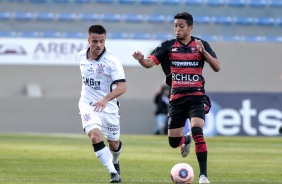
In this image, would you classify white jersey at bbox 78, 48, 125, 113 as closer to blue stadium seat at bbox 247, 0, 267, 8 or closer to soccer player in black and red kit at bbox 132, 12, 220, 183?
soccer player in black and red kit at bbox 132, 12, 220, 183

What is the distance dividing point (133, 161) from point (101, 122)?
14.9 feet

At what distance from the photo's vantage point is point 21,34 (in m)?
28.4

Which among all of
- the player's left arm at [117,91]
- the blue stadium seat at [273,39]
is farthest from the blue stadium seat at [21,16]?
the player's left arm at [117,91]

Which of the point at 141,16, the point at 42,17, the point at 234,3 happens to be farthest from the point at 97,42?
the point at 234,3

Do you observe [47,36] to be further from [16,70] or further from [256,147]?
[256,147]

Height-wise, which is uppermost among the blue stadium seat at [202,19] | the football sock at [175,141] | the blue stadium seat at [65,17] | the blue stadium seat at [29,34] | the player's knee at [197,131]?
the player's knee at [197,131]

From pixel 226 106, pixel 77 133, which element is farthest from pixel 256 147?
pixel 77 133

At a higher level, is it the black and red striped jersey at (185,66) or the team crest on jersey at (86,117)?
the black and red striped jersey at (185,66)

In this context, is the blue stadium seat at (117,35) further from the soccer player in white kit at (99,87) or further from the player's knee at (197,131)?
the player's knee at (197,131)

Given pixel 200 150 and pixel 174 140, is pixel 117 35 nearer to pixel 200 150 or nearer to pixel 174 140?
pixel 174 140

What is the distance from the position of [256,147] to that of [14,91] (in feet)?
35.7

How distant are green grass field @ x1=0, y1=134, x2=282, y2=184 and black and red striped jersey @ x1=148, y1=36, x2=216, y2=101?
4.10 ft

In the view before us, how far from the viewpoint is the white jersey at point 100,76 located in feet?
35.5

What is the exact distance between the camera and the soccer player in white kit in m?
10.6
